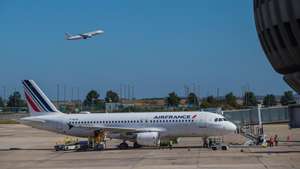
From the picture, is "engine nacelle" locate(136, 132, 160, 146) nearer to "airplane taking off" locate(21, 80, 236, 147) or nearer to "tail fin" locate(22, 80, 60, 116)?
"airplane taking off" locate(21, 80, 236, 147)

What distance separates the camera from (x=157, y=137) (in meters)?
46.2

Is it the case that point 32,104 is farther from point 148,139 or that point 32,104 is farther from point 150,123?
point 148,139

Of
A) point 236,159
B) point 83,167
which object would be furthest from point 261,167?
point 83,167

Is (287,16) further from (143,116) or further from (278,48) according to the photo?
(143,116)

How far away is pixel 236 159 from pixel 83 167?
Result: 8.89m

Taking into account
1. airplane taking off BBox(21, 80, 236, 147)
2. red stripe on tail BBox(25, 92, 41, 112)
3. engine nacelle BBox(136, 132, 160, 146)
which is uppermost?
red stripe on tail BBox(25, 92, 41, 112)

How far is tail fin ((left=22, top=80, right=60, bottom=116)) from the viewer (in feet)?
170

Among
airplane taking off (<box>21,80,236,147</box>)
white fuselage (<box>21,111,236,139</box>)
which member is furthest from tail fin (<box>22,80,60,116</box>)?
white fuselage (<box>21,111,236,139</box>)

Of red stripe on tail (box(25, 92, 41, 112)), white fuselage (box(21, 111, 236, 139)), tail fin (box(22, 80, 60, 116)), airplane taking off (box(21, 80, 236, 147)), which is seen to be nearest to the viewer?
white fuselage (box(21, 111, 236, 139))

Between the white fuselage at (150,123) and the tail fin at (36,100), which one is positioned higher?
the tail fin at (36,100)

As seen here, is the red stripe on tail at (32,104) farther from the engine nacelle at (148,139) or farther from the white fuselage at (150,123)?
the engine nacelle at (148,139)

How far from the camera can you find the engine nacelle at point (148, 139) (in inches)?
1799

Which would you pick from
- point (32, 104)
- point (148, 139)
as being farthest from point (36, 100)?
point (148, 139)

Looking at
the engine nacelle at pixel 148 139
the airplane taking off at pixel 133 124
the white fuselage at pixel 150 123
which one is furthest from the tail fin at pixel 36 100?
the engine nacelle at pixel 148 139
